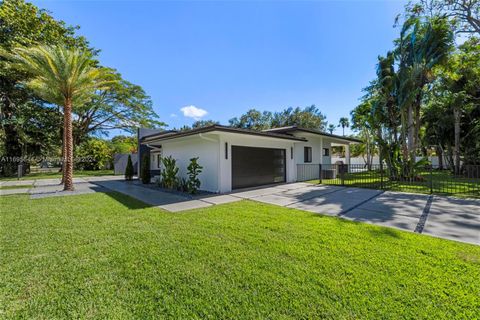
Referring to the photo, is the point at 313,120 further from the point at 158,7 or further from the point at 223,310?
the point at 223,310

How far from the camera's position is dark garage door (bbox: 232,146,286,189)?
33.2 feet

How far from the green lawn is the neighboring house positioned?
15.6 feet

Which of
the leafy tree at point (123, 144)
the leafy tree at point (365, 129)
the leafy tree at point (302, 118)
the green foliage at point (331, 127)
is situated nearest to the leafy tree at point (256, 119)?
the leafy tree at point (302, 118)

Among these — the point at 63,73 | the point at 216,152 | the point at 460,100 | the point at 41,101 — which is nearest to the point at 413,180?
the point at 460,100

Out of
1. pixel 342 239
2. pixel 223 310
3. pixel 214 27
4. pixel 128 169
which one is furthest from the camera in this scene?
pixel 128 169

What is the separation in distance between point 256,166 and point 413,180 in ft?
29.5

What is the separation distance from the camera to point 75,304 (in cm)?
221

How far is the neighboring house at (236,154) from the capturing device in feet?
30.3

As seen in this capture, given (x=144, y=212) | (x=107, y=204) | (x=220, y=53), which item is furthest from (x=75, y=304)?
(x=220, y=53)

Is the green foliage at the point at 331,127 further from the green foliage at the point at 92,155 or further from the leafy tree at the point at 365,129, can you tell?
the green foliage at the point at 92,155

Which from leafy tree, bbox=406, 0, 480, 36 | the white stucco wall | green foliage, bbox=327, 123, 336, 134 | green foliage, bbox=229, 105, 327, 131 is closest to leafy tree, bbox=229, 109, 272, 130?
green foliage, bbox=229, 105, 327, 131

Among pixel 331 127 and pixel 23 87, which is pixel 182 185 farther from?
pixel 331 127

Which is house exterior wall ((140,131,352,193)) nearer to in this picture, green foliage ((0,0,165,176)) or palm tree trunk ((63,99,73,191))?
palm tree trunk ((63,99,73,191))

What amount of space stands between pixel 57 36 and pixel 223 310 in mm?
27127
